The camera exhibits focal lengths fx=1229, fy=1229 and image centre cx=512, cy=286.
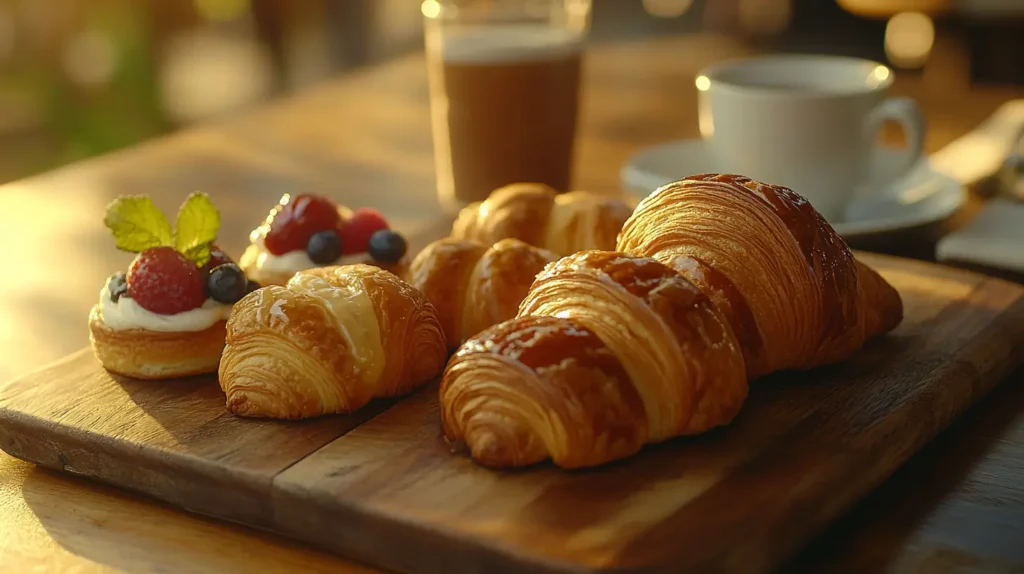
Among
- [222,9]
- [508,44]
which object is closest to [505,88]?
[508,44]

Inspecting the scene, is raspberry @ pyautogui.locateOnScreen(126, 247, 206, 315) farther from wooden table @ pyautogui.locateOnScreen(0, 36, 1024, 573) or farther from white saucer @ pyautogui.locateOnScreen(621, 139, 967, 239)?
white saucer @ pyautogui.locateOnScreen(621, 139, 967, 239)

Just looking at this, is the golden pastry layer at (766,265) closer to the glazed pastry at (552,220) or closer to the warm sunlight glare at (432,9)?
the glazed pastry at (552,220)

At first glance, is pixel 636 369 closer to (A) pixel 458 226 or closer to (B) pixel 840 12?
(A) pixel 458 226

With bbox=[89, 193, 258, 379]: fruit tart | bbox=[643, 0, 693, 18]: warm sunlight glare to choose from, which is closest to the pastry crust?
bbox=[89, 193, 258, 379]: fruit tart

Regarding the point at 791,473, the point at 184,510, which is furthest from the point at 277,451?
the point at 791,473

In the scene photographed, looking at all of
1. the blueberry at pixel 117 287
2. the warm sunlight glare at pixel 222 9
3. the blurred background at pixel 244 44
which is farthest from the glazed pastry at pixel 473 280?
the warm sunlight glare at pixel 222 9

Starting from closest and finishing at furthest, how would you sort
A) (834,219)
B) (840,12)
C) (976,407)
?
1. (976,407)
2. (834,219)
3. (840,12)

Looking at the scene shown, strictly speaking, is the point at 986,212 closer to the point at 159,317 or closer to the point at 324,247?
the point at 324,247
